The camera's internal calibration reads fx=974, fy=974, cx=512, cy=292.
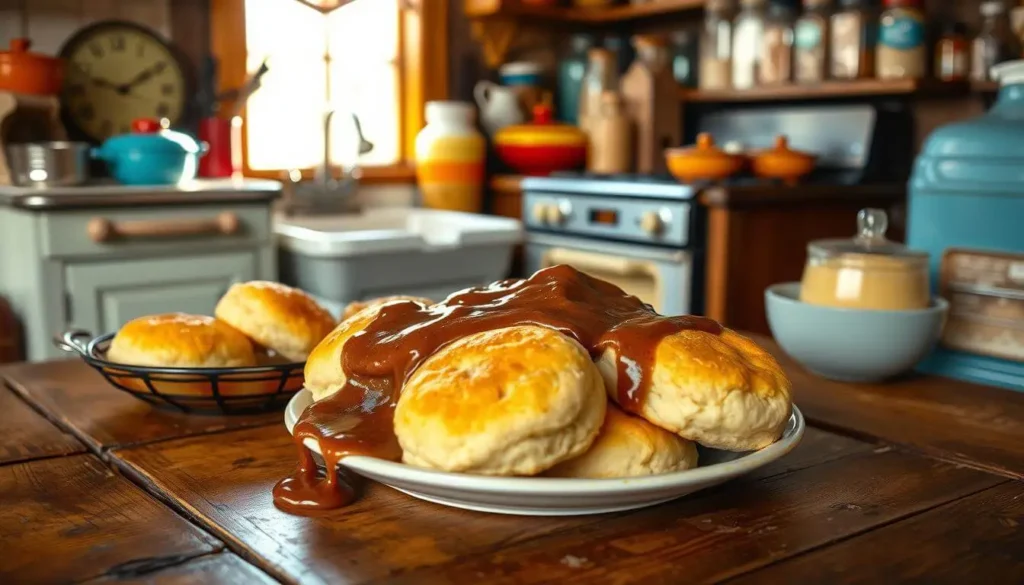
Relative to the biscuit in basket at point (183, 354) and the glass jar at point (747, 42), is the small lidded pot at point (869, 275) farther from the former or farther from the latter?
the glass jar at point (747, 42)

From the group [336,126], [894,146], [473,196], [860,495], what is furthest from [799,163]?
[860,495]

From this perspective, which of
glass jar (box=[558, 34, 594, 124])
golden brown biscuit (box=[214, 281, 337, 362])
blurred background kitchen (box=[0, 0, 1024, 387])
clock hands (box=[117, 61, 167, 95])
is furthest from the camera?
glass jar (box=[558, 34, 594, 124])

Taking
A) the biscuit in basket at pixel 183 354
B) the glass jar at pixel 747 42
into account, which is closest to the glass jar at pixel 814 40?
the glass jar at pixel 747 42

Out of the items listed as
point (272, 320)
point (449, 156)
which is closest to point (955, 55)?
point (449, 156)

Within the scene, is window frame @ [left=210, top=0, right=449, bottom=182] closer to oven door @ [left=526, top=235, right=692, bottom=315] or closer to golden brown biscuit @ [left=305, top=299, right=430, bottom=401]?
oven door @ [left=526, top=235, right=692, bottom=315]

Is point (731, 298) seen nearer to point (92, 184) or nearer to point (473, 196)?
point (473, 196)

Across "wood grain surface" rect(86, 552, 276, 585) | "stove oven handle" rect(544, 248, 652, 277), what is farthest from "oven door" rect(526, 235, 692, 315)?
"wood grain surface" rect(86, 552, 276, 585)
